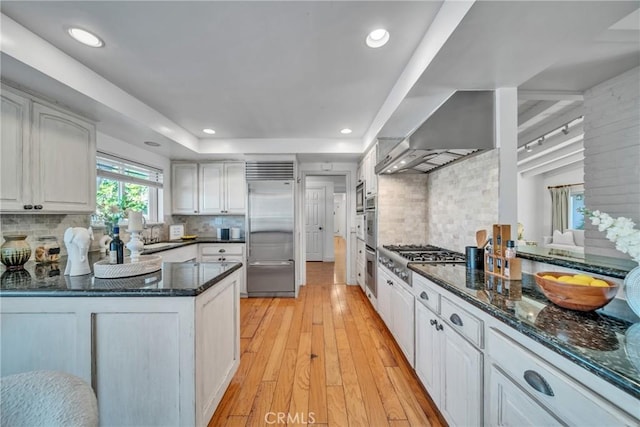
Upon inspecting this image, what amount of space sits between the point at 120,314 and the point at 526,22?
8.19 ft

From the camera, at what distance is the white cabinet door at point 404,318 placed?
1.97m

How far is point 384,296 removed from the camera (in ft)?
9.02

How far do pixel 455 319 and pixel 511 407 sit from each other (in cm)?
42

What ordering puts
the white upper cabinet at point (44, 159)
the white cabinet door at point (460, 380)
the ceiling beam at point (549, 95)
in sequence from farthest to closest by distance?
1. the ceiling beam at point (549, 95)
2. the white upper cabinet at point (44, 159)
3. the white cabinet door at point (460, 380)

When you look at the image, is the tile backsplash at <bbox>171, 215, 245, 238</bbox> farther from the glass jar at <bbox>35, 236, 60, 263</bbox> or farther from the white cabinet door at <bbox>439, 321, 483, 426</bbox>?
the white cabinet door at <bbox>439, 321, 483, 426</bbox>

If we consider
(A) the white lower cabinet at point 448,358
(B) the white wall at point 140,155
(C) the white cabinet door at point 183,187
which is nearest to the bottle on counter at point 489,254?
(A) the white lower cabinet at point 448,358

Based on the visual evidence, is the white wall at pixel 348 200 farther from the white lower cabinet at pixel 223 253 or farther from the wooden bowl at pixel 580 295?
the wooden bowl at pixel 580 295

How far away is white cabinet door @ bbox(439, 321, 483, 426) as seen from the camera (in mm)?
1168

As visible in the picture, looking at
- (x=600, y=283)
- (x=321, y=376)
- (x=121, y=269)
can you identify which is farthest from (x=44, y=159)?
(x=600, y=283)

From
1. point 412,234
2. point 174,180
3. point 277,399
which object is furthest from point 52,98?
point 412,234

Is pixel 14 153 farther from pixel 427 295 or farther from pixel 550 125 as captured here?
pixel 550 125

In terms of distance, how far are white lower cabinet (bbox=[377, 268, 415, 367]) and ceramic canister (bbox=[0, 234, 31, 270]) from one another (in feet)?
9.57

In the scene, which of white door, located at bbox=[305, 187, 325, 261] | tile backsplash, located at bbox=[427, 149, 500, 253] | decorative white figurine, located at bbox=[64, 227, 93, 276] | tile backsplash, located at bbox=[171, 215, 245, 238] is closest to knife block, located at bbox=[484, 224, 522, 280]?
tile backsplash, located at bbox=[427, 149, 500, 253]

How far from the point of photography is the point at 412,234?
10.2 ft
